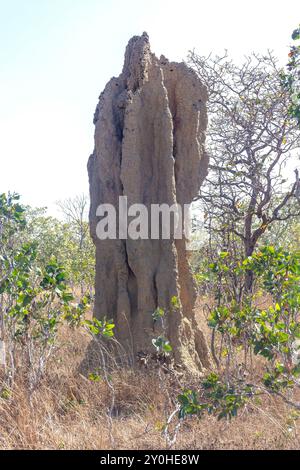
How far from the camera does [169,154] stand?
564 centimetres

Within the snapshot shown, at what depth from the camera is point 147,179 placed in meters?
5.77

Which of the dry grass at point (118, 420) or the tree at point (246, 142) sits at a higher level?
the tree at point (246, 142)

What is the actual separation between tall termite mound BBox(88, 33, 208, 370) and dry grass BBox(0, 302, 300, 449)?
56cm

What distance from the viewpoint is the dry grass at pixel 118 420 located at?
3922mm

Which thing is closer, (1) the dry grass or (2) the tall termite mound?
(1) the dry grass

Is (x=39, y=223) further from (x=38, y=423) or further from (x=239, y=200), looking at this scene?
(x=38, y=423)

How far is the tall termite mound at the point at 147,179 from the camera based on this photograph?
217 inches

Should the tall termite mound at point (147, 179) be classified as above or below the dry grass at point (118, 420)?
above

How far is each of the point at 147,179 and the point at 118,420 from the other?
2.38 meters

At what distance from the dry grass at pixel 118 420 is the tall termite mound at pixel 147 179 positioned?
557mm

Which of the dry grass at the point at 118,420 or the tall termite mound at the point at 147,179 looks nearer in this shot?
the dry grass at the point at 118,420

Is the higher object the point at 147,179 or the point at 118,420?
the point at 147,179

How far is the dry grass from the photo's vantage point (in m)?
3.92

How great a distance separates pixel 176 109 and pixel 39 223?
9.10m
